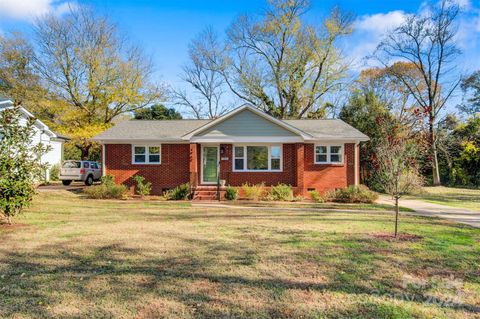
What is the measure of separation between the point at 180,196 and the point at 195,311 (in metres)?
13.5

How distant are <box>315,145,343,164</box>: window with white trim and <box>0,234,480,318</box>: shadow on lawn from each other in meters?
12.2

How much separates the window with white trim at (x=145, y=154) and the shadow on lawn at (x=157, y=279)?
12151 mm

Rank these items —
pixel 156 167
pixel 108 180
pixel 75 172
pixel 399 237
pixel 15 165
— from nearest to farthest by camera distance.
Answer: pixel 399 237 < pixel 15 165 < pixel 108 180 < pixel 156 167 < pixel 75 172

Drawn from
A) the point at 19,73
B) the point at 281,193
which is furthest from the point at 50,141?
the point at 281,193

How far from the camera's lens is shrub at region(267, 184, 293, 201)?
16.6m

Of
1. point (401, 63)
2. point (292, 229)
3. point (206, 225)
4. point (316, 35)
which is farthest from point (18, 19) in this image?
point (401, 63)

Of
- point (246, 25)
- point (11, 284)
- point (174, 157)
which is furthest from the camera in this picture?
point (246, 25)

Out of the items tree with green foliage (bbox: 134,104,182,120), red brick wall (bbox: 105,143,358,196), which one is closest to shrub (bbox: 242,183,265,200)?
red brick wall (bbox: 105,143,358,196)

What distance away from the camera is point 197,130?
1773 cm

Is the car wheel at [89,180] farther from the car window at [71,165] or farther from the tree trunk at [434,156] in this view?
the tree trunk at [434,156]

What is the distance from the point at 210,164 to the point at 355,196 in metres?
7.94

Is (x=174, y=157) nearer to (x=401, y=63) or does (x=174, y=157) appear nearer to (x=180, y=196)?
(x=180, y=196)

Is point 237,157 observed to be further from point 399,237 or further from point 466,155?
point 466,155

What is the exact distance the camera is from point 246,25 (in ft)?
110
